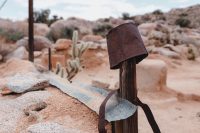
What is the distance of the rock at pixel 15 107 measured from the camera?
11.9ft

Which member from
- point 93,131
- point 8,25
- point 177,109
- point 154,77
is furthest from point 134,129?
point 8,25

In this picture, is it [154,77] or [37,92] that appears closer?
[37,92]

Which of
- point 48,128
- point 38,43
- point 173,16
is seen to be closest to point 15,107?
point 48,128

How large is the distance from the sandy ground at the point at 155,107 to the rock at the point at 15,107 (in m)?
0.06

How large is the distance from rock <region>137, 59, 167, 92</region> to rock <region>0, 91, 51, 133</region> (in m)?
4.53

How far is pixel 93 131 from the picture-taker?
3.25 metres

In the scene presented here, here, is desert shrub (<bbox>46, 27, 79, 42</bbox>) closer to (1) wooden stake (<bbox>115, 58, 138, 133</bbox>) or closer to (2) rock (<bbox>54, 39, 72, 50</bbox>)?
(2) rock (<bbox>54, 39, 72, 50</bbox>)

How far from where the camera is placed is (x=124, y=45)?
9.70ft

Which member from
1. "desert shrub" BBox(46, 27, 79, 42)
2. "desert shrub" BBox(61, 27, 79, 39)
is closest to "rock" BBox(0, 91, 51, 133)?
"desert shrub" BBox(46, 27, 79, 42)

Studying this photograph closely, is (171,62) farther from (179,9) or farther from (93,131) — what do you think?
(179,9)

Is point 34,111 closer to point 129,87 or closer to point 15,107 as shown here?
point 15,107

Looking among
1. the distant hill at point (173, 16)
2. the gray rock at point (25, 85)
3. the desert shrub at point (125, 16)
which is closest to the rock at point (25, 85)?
the gray rock at point (25, 85)

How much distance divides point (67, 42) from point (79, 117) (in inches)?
415

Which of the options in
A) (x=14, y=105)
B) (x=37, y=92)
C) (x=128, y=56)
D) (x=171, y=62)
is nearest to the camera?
→ (x=128, y=56)
